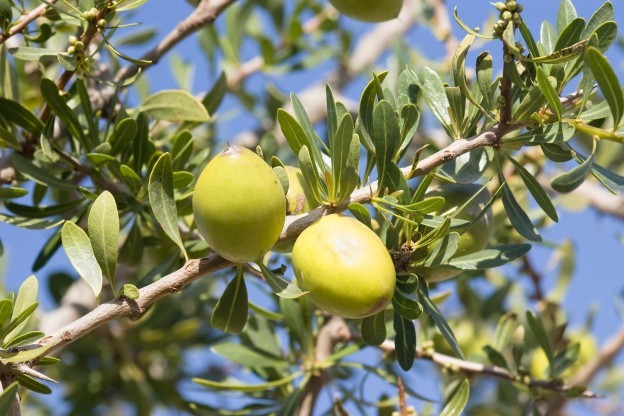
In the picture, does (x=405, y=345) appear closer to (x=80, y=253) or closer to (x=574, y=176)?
(x=574, y=176)

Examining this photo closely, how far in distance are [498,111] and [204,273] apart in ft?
1.82

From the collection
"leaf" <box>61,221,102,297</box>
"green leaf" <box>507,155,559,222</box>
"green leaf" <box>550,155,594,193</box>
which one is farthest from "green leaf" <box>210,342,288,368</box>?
"green leaf" <box>550,155,594,193</box>

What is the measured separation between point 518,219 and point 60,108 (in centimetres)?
88

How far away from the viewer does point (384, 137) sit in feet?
4.30

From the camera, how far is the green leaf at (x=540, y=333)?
1750 mm

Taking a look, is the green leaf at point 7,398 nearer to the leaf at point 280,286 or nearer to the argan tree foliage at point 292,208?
the argan tree foliage at point 292,208

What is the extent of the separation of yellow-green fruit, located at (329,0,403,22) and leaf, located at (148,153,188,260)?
→ 22.7 inches

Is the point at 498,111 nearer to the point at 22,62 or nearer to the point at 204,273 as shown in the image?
the point at 204,273

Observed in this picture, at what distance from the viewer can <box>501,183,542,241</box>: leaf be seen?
1.38 meters

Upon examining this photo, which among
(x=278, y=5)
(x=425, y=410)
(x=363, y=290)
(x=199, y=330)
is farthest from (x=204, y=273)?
(x=278, y=5)

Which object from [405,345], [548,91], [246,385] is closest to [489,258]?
Answer: [405,345]

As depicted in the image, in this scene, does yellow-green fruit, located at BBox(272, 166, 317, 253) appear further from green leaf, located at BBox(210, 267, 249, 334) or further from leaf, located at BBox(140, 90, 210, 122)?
leaf, located at BBox(140, 90, 210, 122)

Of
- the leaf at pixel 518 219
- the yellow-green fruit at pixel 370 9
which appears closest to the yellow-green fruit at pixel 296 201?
the leaf at pixel 518 219

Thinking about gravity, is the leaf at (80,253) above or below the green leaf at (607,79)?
below
